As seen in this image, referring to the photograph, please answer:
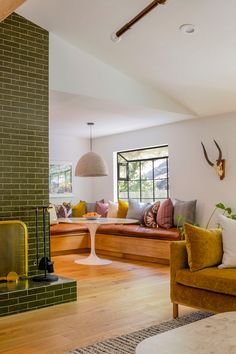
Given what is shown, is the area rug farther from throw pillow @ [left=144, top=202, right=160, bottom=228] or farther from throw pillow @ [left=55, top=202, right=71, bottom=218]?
throw pillow @ [left=55, top=202, right=71, bottom=218]

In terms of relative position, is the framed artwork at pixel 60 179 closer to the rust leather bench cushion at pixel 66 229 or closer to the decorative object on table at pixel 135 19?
the rust leather bench cushion at pixel 66 229

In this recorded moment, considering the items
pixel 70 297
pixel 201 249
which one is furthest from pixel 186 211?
pixel 201 249

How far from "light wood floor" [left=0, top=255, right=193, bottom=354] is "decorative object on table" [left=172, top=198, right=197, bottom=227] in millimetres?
1288

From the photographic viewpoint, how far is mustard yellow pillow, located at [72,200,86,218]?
7672 millimetres

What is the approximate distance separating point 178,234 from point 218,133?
170 cm

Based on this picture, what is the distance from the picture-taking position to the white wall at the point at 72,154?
26.1 ft

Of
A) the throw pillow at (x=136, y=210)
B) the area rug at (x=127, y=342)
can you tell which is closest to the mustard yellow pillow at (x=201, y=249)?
the area rug at (x=127, y=342)

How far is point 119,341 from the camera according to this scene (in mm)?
2797

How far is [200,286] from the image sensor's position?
120 inches

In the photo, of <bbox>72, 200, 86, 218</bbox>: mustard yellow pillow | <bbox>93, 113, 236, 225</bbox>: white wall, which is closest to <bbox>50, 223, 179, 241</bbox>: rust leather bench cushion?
<bbox>72, 200, 86, 218</bbox>: mustard yellow pillow

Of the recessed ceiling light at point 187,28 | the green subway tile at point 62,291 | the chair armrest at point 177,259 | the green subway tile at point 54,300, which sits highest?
the recessed ceiling light at point 187,28

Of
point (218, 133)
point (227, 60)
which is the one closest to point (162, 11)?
point (227, 60)

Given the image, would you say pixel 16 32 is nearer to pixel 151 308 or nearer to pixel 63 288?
pixel 63 288

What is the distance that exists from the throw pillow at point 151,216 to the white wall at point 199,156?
467mm
